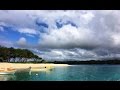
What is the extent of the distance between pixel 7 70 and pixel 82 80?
1106 mm

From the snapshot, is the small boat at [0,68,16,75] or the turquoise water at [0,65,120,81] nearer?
the turquoise water at [0,65,120,81]

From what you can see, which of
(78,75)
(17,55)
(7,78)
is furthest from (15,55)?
(78,75)

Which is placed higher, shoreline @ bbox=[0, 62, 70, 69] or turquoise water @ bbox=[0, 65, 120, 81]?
shoreline @ bbox=[0, 62, 70, 69]

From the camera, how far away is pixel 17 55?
144 inches

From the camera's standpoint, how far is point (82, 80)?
9.73ft

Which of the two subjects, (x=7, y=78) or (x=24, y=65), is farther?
(x=24, y=65)

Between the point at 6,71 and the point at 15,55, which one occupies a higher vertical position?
the point at 15,55

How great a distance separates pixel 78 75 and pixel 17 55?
98cm

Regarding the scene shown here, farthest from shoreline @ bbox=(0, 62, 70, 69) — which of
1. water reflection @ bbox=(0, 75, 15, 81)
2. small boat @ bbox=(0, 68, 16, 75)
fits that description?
water reflection @ bbox=(0, 75, 15, 81)

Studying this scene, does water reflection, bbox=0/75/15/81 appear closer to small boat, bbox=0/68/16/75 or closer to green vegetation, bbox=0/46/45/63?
small boat, bbox=0/68/16/75

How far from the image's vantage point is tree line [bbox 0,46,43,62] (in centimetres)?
354

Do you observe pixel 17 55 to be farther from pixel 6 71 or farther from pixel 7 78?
pixel 7 78
